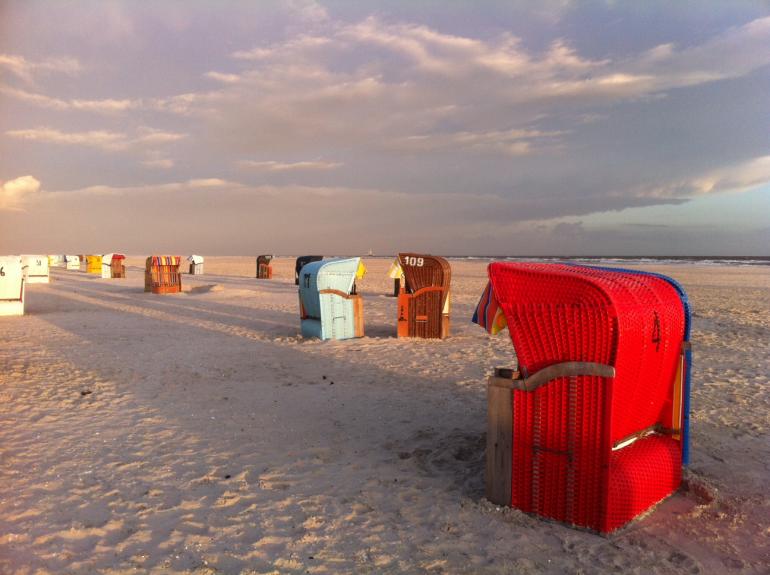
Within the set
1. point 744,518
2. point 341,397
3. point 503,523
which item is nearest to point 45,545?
point 503,523

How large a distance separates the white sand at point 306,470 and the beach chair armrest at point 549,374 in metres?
1.05

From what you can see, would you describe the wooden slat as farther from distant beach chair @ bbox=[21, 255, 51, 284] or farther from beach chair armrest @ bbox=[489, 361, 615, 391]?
distant beach chair @ bbox=[21, 255, 51, 284]

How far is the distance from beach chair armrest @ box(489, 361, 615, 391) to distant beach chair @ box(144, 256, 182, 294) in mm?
24475

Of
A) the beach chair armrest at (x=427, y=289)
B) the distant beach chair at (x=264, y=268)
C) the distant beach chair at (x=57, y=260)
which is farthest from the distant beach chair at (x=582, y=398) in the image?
the distant beach chair at (x=57, y=260)

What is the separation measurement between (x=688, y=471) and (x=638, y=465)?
1.36 m

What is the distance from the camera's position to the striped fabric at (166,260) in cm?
2602

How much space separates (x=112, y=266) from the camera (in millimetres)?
40719

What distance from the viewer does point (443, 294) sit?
40.8 ft

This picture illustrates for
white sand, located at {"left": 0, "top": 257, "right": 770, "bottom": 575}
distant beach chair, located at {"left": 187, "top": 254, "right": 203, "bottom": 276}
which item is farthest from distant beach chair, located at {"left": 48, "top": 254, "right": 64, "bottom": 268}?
white sand, located at {"left": 0, "top": 257, "right": 770, "bottom": 575}

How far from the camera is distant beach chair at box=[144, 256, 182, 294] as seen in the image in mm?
26156

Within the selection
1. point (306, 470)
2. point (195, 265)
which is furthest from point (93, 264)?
point (306, 470)

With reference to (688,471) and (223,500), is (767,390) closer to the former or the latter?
(688,471)

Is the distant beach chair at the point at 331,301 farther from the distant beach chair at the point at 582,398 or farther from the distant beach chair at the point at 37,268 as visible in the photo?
the distant beach chair at the point at 37,268

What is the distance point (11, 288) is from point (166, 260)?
32.3ft
